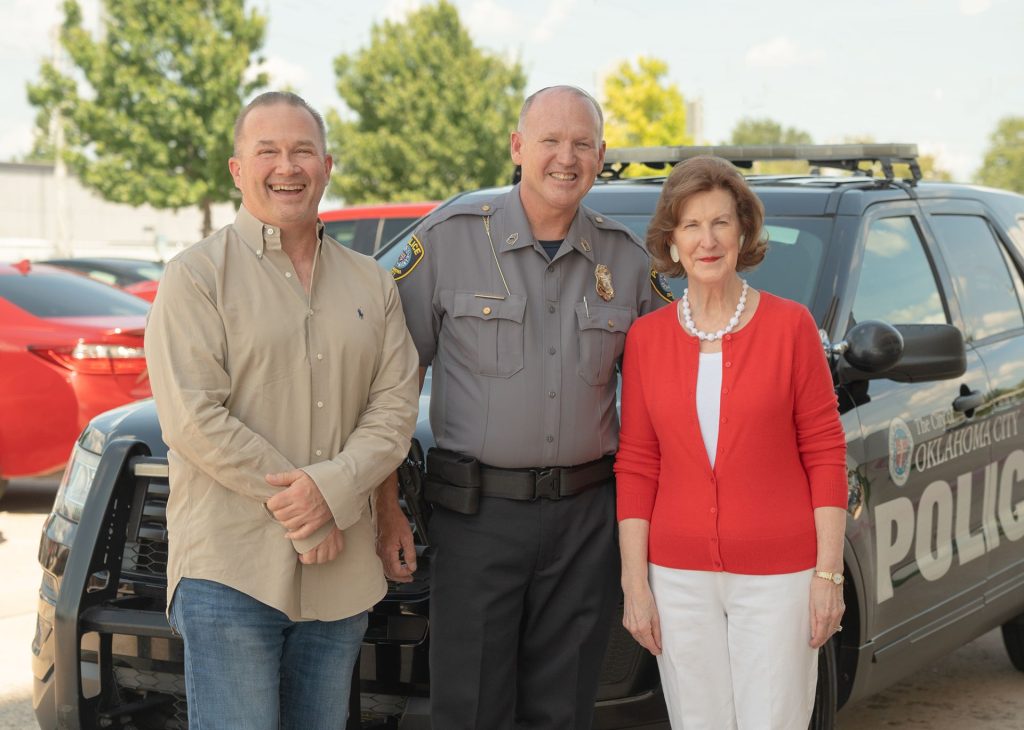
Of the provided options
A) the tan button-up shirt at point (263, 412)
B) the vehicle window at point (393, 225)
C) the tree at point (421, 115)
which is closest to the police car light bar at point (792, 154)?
the tan button-up shirt at point (263, 412)

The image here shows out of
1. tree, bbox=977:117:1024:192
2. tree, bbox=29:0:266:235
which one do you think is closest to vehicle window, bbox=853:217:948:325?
tree, bbox=29:0:266:235

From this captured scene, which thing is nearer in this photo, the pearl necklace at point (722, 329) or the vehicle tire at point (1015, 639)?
the pearl necklace at point (722, 329)

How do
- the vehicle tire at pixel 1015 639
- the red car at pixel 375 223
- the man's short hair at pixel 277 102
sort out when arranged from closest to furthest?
the man's short hair at pixel 277 102 → the vehicle tire at pixel 1015 639 → the red car at pixel 375 223

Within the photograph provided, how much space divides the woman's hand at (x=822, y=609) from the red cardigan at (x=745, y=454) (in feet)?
0.18

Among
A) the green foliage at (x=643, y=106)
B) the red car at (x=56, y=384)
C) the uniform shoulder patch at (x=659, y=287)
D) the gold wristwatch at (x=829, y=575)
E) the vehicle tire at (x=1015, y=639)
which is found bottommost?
the vehicle tire at (x=1015, y=639)

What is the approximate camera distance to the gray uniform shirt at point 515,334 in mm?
2855

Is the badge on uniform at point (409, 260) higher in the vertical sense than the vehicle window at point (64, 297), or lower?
higher

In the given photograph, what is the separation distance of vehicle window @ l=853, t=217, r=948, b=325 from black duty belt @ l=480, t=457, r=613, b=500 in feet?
4.26

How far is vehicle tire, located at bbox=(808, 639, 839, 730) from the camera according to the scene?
325cm

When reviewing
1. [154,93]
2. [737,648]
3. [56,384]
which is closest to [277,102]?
[737,648]

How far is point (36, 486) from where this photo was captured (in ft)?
29.2

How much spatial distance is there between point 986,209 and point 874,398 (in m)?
1.61

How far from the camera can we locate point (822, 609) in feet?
8.75

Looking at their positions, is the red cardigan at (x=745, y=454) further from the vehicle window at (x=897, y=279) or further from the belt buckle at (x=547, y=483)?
the vehicle window at (x=897, y=279)
